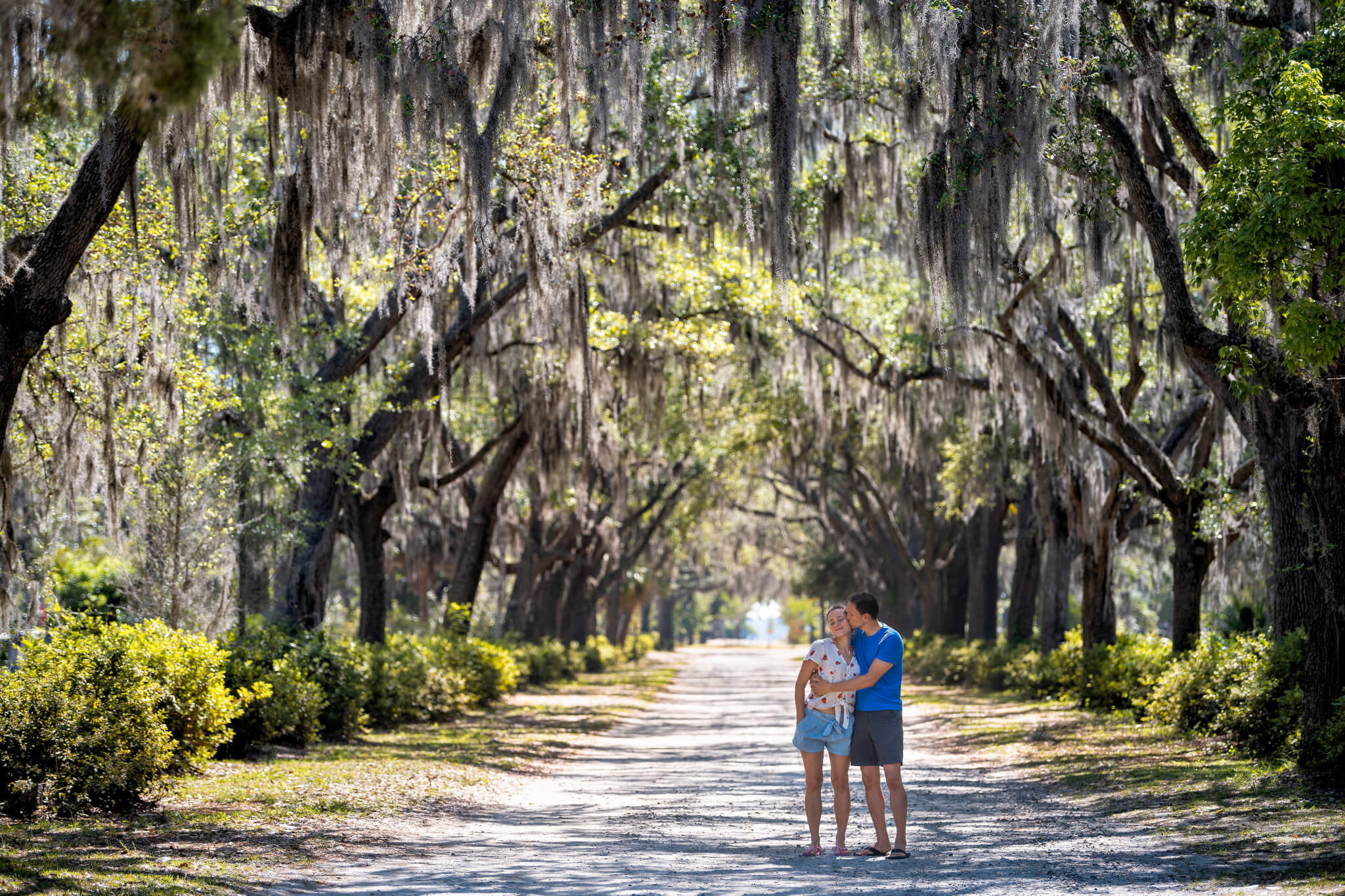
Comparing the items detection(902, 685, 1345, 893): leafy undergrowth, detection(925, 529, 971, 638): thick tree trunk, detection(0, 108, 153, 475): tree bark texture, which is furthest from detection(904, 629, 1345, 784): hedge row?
Answer: detection(925, 529, 971, 638): thick tree trunk

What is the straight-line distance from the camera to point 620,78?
12.4m

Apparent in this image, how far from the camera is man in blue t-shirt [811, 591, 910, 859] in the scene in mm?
7262

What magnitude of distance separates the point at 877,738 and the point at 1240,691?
6.35 metres

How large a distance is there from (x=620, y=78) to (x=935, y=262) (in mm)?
3603

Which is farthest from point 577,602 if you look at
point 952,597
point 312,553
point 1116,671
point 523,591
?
point 1116,671

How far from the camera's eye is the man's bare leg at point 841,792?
289 inches

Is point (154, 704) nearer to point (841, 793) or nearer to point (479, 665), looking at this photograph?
point (841, 793)

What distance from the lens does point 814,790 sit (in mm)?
7461

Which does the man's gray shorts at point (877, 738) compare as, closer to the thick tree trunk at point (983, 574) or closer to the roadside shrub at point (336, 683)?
the roadside shrub at point (336, 683)

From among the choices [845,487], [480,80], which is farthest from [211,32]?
[845,487]

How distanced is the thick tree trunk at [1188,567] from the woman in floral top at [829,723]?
10.0 metres

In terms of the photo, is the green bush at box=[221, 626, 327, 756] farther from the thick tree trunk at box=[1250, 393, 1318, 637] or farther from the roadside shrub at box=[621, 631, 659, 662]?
the roadside shrub at box=[621, 631, 659, 662]

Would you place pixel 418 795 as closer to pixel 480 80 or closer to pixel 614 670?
pixel 480 80

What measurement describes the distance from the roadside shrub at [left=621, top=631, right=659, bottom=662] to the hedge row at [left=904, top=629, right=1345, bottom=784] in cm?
2551
